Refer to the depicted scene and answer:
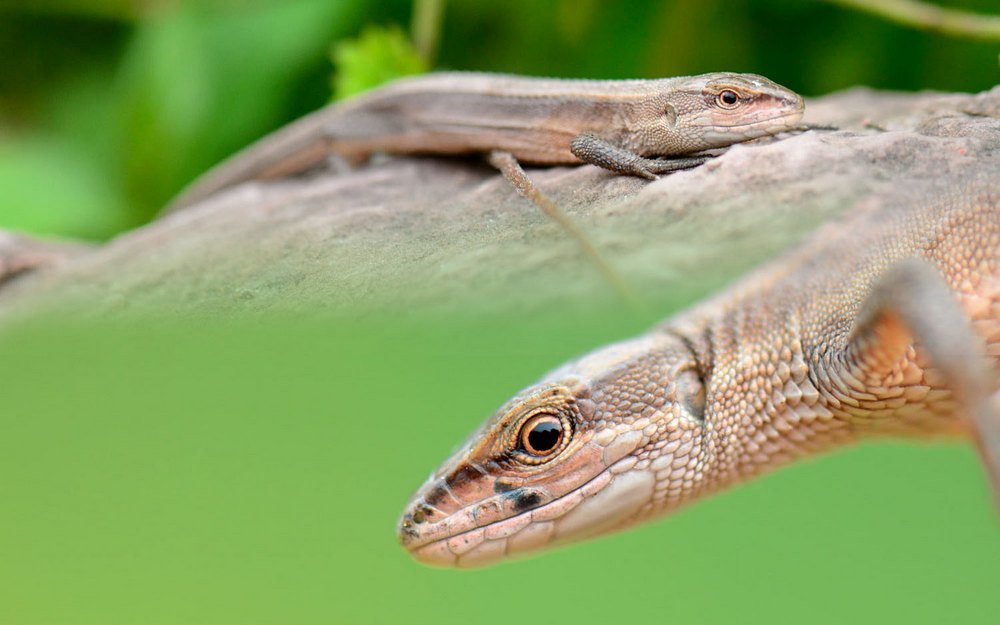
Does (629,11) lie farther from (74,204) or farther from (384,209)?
(74,204)

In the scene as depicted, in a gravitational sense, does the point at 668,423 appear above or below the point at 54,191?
below

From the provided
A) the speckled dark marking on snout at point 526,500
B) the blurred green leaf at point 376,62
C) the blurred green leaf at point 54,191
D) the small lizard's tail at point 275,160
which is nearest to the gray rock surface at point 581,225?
the speckled dark marking on snout at point 526,500

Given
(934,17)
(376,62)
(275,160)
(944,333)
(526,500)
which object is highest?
(376,62)

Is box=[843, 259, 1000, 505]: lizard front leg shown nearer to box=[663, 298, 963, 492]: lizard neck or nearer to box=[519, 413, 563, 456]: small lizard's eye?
box=[663, 298, 963, 492]: lizard neck

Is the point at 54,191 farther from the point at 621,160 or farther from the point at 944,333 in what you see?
the point at 944,333

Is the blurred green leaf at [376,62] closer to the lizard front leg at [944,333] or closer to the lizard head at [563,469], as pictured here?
the lizard head at [563,469]

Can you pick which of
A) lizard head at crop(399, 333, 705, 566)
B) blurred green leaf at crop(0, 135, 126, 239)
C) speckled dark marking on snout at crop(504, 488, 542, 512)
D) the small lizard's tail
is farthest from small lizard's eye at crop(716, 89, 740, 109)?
blurred green leaf at crop(0, 135, 126, 239)

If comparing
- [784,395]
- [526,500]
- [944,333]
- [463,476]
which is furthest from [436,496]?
[944,333]
